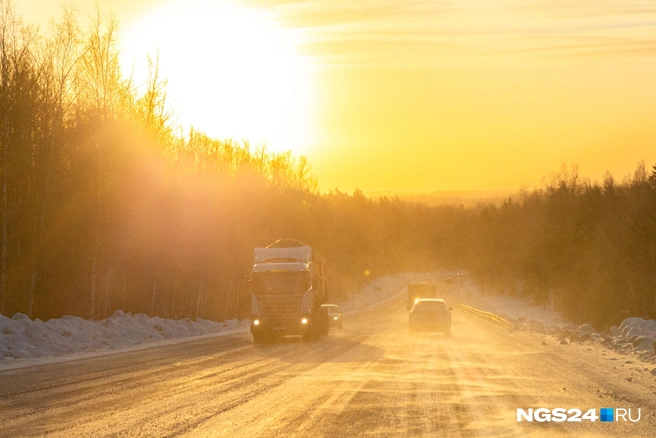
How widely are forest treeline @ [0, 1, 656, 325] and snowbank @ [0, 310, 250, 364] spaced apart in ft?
10.7

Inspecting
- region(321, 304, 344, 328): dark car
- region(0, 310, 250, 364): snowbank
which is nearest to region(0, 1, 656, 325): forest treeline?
region(0, 310, 250, 364): snowbank

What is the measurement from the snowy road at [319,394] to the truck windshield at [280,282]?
24.1ft

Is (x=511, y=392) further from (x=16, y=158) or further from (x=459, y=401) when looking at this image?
(x=16, y=158)

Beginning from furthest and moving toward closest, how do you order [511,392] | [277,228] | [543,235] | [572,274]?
[543,235], [572,274], [277,228], [511,392]

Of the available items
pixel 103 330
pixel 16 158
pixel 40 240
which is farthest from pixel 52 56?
pixel 103 330

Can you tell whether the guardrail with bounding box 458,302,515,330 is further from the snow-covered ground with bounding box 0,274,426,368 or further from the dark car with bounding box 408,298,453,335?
the snow-covered ground with bounding box 0,274,426,368

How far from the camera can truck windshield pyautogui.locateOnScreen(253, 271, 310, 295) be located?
32.3 meters

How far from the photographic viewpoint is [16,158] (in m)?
32.5

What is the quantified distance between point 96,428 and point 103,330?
22397 millimetres

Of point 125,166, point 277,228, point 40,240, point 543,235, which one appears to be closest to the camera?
point 40,240

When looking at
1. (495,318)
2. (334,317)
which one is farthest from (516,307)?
(334,317)

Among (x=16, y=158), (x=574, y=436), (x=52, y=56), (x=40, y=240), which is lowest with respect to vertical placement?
(x=574, y=436)

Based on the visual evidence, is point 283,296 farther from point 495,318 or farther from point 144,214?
point 495,318

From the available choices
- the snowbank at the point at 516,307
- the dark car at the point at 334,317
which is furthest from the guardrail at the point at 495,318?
the snowbank at the point at 516,307
